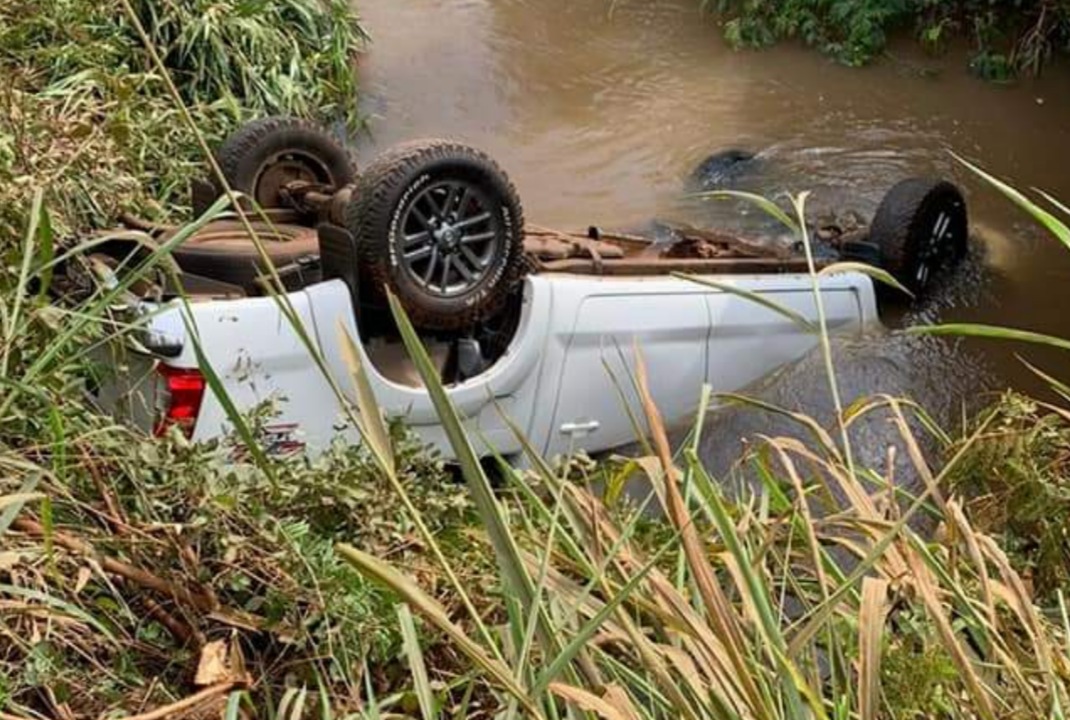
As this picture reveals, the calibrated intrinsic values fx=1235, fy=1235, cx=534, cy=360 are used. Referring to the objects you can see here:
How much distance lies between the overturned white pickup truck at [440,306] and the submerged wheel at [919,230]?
59cm

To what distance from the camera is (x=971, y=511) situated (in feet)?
9.27

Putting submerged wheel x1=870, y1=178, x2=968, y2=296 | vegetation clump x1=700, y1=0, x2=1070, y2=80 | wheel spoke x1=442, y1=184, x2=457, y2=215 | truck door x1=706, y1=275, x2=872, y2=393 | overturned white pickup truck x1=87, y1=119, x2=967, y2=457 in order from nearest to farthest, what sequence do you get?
overturned white pickup truck x1=87, y1=119, x2=967, y2=457
wheel spoke x1=442, y1=184, x2=457, y2=215
truck door x1=706, y1=275, x2=872, y2=393
submerged wheel x1=870, y1=178, x2=968, y2=296
vegetation clump x1=700, y1=0, x2=1070, y2=80

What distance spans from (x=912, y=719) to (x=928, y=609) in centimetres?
24

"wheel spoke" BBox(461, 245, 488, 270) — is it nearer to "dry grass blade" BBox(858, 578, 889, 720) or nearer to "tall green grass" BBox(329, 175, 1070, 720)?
"tall green grass" BBox(329, 175, 1070, 720)

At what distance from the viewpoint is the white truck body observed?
11.7ft

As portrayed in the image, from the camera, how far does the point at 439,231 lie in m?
4.01

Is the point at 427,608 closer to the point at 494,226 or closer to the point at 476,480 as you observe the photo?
the point at 476,480

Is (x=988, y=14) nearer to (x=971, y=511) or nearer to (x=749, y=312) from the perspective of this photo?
(x=749, y=312)

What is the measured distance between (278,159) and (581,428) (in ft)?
5.23

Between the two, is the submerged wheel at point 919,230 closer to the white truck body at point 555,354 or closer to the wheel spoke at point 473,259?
the white truck body at point 555,354

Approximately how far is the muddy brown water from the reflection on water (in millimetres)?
17

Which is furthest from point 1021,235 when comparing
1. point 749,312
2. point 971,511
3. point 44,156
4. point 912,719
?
point 912,719

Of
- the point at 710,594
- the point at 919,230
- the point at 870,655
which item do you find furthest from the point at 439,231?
the point at 919,230

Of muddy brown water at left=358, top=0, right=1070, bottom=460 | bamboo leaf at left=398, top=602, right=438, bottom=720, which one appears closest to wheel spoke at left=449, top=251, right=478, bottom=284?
bamboo leaf at left=398, top=602, right=438, bottom=720
